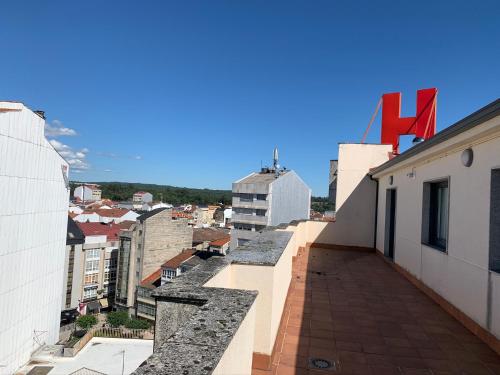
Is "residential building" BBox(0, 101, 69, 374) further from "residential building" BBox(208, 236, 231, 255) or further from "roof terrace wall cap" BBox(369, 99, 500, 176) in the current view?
"residential building" BBox(208, 236, 231, 255)

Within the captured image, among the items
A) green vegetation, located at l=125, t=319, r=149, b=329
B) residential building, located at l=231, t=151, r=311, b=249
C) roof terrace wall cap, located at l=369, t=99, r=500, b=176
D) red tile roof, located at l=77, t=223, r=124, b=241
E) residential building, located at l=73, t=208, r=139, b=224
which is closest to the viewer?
roof terrace wall cap, located at l=369, t=99, r=500, b=176

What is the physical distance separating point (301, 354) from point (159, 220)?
36.8m

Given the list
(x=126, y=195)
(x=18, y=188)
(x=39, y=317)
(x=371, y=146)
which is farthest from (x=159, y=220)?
(x=126, y=195)

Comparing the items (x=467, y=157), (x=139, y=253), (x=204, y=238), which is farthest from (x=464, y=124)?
(x=204, y=238)

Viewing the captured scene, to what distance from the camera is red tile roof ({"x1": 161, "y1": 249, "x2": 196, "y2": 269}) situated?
35.6 metres

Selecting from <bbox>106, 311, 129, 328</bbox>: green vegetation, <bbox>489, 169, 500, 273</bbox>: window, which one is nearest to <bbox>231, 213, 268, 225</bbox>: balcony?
<bbox>106, 311, 129, 328</bbox>: green vegetation

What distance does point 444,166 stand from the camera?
17.3ft

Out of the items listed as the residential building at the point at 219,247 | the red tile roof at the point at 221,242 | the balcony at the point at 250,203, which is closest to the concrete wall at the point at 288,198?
the balcony at the point at 250,203

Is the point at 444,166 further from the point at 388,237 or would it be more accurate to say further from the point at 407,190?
the point at 388,237

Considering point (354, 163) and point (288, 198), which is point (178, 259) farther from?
point (354, 163)

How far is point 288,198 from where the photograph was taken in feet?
155

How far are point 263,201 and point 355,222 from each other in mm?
31706

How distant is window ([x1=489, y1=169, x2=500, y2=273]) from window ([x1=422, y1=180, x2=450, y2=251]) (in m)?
2.07

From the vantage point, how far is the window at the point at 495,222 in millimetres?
3705
